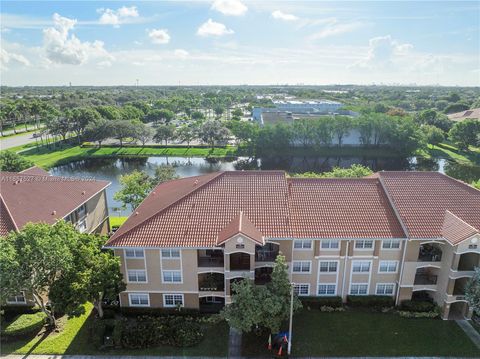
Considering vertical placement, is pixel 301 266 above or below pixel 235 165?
above

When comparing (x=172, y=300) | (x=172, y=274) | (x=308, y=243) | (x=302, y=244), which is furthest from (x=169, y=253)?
(x=308, y=243)

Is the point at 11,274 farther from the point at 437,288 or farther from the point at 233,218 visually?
the point at 437,288

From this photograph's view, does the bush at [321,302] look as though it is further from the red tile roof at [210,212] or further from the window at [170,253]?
the window at [170,253]

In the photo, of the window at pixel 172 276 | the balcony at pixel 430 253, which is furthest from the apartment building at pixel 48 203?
the balcony at pixel 430 253

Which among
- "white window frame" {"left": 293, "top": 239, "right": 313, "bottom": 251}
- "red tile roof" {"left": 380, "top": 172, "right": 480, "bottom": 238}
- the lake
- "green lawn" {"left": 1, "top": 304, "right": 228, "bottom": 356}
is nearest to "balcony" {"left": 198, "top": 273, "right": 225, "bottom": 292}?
"green lawn" {"left": 1, "top": 304, "right": 228, "bottom": 356}

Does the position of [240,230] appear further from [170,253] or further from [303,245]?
[170,253]

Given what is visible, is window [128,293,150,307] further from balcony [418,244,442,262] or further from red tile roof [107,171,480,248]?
balcony [418,244,442,262]
